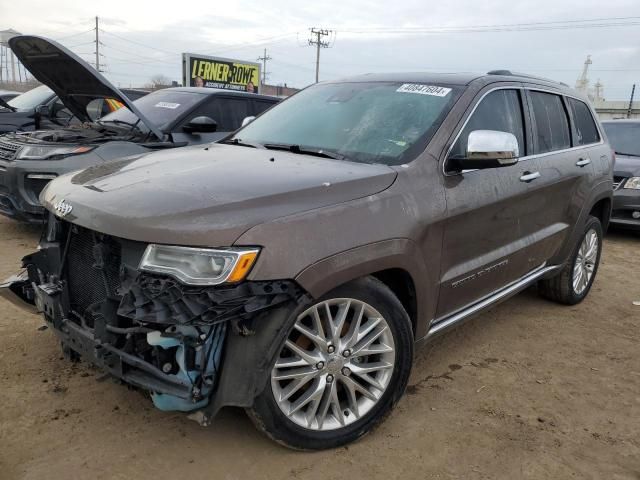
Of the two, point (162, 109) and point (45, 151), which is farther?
point (162, 109)

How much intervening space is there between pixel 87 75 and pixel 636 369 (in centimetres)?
501

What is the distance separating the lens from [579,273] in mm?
4801

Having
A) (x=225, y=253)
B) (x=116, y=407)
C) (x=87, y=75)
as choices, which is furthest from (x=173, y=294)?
(x=87, y=75)

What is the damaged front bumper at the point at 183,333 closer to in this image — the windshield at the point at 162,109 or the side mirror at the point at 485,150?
the side mirror at the point at 485,150

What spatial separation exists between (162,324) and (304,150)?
146 cm

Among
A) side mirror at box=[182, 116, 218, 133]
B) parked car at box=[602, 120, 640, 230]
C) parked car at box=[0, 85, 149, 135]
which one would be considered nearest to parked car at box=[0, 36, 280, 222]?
side mirror at box=[182, 116, 218, 133]

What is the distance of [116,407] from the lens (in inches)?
112

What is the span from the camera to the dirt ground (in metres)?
2.45

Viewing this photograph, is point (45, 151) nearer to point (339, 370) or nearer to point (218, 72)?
point (339, 370)

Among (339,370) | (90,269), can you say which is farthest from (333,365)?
(90,269)

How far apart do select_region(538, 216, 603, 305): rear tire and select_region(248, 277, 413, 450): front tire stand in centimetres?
249

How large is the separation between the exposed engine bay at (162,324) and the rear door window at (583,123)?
3.45 metres

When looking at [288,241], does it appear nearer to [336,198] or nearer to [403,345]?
[336,198]

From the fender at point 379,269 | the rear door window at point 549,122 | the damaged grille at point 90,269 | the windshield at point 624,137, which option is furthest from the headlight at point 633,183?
the damaged grille at point 90,269
